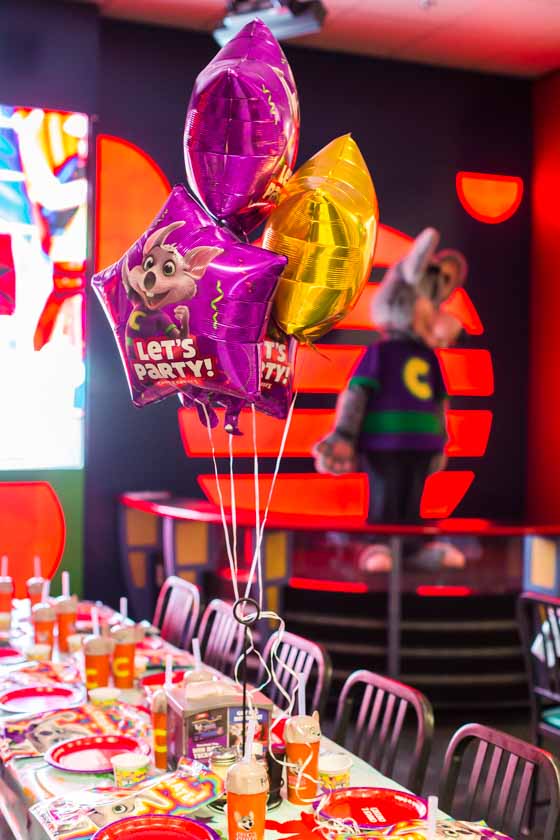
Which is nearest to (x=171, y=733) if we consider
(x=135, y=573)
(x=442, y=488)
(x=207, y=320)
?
(x=207, y=320)

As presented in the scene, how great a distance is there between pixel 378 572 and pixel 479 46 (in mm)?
3312

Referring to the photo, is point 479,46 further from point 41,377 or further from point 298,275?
point 298,275

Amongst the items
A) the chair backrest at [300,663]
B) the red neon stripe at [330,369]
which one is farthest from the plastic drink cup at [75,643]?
the red neon stripe at [330,369]

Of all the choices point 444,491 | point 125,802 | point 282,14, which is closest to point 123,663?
point 125,802

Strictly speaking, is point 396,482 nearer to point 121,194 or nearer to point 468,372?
point 468,372

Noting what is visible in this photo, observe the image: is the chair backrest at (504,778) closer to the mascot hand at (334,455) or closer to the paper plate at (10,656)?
the paper plate at (10,656)

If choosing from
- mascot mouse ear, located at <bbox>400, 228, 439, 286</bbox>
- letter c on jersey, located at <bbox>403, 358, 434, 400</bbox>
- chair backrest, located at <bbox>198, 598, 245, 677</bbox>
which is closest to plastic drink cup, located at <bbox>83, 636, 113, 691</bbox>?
chair backrest, located at <bbox>198, 598, 245, 677</bbox>

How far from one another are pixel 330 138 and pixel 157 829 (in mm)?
4965

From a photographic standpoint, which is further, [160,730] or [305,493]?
[305,493]

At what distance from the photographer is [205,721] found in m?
2.02

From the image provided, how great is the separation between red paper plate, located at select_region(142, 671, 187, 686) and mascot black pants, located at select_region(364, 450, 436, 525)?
9.03ft

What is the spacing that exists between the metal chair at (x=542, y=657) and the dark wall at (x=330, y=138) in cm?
265

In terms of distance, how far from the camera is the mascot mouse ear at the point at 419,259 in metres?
5.43

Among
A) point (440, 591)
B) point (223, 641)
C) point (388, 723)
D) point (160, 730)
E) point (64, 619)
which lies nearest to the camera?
point (160, 730)
